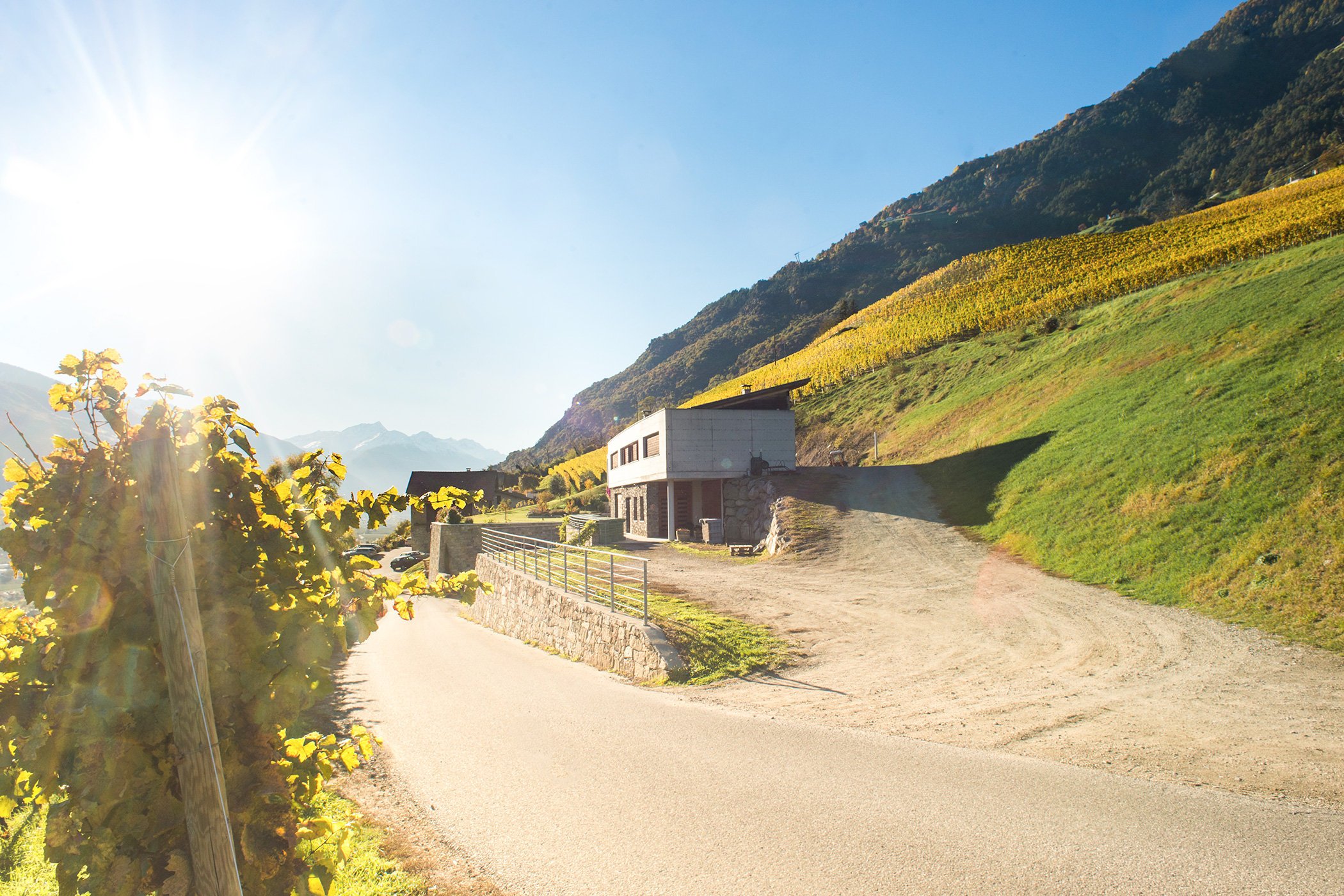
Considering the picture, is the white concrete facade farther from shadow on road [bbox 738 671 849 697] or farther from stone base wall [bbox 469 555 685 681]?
shadow on road [bbox 738 671 849 697]

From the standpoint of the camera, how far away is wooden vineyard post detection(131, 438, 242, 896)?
2123 mm

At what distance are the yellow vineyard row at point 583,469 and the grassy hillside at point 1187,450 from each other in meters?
35.7

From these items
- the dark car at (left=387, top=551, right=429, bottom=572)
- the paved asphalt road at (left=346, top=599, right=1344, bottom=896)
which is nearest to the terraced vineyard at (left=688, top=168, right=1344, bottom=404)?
the dark car at (left=387, top=551, right=429, bottom=572)

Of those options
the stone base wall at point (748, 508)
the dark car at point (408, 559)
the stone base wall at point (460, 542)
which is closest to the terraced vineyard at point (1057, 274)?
the stone base wall at point (748, 508)

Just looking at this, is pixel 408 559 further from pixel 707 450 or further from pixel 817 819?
pixel 817 819

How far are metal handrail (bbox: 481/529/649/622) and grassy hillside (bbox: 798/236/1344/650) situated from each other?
10.2 m

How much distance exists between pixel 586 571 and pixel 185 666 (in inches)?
422

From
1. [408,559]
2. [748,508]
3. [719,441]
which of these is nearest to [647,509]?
[719,441]

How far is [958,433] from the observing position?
3028 cm

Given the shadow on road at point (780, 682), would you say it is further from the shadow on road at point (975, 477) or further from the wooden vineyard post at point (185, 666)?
the shadow on road at point (975, 477)

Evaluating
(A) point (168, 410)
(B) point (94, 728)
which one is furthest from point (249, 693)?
(A) point (168, 410)

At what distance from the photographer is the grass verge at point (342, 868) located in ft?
13.5

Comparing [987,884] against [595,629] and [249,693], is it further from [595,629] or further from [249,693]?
[595,629]

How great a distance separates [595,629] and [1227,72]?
192 m
